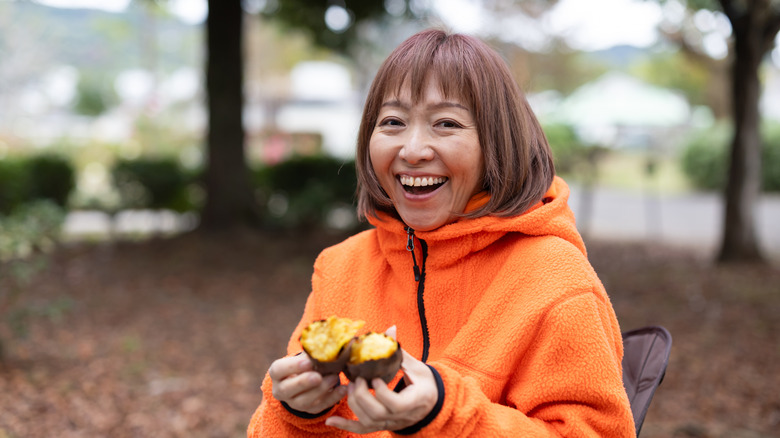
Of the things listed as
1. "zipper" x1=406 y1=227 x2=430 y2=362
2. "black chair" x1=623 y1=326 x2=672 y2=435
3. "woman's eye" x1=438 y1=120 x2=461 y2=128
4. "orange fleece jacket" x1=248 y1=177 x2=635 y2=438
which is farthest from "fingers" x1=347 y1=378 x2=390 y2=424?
"black chair" x1=623 y1=326 x2=672 y2=435

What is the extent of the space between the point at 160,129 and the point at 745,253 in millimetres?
18703

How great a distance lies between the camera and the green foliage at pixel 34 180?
420 inches

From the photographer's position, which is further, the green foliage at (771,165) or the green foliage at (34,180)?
the green foliage at (771,165)

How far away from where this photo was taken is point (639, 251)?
34.4 feet

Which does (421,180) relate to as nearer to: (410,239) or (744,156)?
(410,239)

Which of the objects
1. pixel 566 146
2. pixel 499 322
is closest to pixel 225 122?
pixel 499 322

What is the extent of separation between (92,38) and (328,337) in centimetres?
5816

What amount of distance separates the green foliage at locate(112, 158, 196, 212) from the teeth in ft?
31.9

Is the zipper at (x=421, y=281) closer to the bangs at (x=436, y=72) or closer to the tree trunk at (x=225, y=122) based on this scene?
the bangs at (x=436, y=72)

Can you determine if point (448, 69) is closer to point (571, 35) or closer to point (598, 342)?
point (598, 342)

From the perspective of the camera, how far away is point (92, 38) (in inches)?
2088

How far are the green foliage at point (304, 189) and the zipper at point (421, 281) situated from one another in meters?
8.31

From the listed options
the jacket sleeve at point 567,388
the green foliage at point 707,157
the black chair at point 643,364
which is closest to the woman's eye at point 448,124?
the jacket sleeve at point 567,388

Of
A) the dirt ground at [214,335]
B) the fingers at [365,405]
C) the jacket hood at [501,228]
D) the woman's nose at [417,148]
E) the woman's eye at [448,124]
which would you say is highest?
the woman's eye at [448,124]
